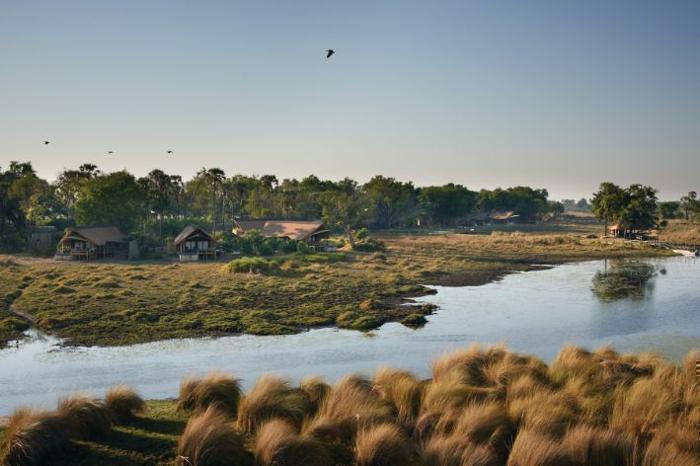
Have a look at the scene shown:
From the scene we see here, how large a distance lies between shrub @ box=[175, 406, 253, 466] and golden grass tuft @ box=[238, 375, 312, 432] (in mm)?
1431

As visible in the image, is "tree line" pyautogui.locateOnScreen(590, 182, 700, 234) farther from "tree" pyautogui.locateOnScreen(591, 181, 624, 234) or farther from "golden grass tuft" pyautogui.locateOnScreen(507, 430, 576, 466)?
"golden grass tuft" pyautogui.locateOnScreen(507, 430, 576, 466)

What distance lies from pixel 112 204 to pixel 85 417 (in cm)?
6982

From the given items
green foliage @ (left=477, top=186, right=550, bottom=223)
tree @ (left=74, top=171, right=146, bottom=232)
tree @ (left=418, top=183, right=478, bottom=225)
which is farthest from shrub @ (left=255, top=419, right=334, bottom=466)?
green foliage @ (left=477, top=186, right=550, bottom=223)

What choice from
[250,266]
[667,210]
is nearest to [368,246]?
[250,266]

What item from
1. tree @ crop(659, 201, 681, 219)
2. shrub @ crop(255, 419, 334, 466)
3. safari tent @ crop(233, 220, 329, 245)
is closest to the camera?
shrub @ crop(255, 419, 334, 466)

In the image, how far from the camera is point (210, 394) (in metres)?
14.0

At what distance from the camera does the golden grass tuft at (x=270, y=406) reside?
12.4m

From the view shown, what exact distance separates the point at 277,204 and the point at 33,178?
44.4m

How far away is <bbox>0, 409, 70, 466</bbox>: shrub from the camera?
10422 mm

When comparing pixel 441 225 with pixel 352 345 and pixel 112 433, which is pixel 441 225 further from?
pixel 112 433

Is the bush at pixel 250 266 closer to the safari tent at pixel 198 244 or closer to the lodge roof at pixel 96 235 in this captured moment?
the safari tent at pixel 198 244

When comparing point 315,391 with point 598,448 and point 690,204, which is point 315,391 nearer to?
point 598,448

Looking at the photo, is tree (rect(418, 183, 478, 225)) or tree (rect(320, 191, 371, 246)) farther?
tree (rect(418, 183, 478, 225))

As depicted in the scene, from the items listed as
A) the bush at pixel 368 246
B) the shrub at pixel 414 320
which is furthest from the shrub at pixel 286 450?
the bush at pixel 368 246
